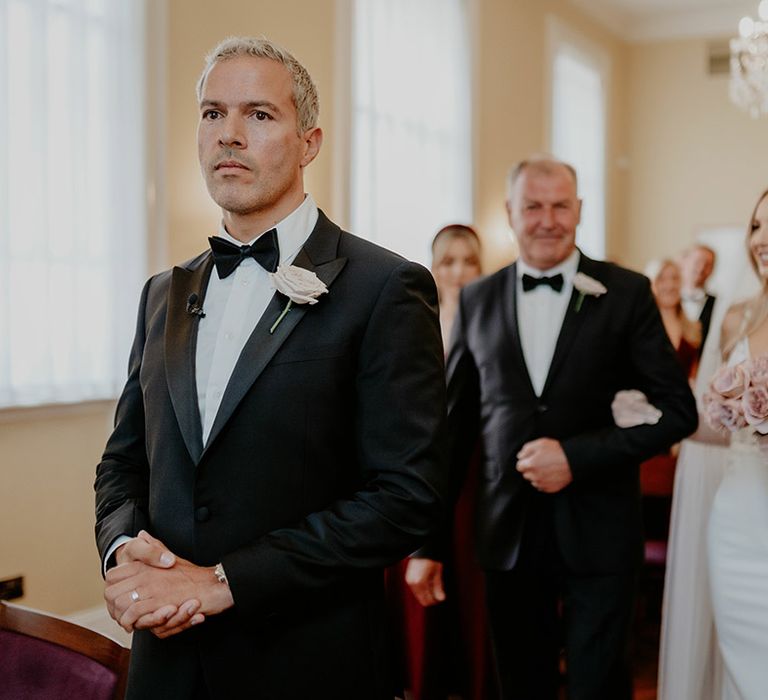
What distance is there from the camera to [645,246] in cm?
1062

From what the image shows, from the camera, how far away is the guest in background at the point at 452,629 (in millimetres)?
3811

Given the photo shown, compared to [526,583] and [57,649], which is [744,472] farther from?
[57,649]

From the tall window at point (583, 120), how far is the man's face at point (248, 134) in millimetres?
7523

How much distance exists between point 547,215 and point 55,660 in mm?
1910

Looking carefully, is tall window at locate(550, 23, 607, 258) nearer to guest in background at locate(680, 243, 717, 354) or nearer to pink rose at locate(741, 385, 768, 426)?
guest in background at locate(680, 243, 717, 354)

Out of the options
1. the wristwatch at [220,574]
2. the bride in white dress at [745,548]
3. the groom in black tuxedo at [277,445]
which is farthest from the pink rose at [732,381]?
the wristwatch at [220,574]

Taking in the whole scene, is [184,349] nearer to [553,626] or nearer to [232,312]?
[232,312]

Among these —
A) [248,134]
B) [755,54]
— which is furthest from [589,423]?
[755,54]

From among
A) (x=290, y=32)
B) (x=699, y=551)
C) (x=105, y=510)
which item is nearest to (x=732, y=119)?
(x=290, y=32)

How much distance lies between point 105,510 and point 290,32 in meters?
4.13

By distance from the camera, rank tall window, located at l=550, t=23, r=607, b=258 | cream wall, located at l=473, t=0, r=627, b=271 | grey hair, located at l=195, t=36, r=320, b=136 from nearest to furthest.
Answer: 1. grey hair, located at l=195, t=36, r=320, b=136
2. cream wall, located at l=473, t=0, r=627, b=271
3. tall window, located at l=550, t=23, r=607, b=258

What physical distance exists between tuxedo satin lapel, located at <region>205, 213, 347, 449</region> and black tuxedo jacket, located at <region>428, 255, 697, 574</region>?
1249mm

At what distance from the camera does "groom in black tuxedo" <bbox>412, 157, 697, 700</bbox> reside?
2.77 metres

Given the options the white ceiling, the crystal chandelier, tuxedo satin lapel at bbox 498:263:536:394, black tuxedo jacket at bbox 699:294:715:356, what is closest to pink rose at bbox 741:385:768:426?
tuxedo satin lapel at bbox 498:263:536:394
